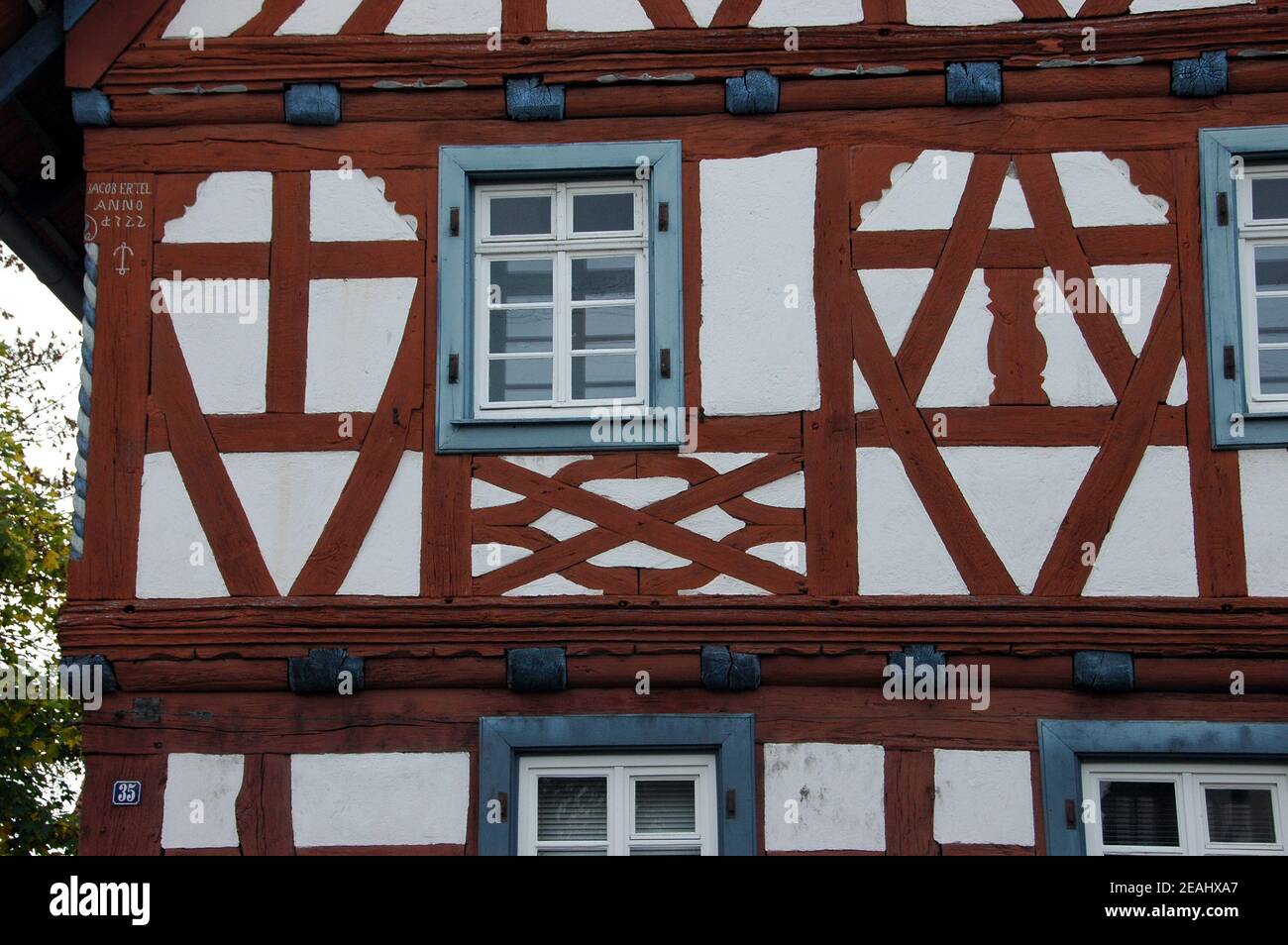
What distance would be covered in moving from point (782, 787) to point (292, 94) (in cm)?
425

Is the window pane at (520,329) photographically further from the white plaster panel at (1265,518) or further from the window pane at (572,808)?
the white plaster panel at (1265,518)

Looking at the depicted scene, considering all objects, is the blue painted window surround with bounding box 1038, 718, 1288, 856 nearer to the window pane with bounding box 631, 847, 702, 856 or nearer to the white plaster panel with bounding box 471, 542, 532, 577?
the window pane with bounding box 631, 847, 702, 856

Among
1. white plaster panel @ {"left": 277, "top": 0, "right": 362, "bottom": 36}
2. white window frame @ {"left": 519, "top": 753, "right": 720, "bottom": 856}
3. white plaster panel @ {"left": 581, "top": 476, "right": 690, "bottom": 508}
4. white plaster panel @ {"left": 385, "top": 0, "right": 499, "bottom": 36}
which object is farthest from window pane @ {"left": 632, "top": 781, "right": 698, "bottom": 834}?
white plaster panel @ {"left": 277, "top": 0, "right": 362, "bottom": 36}

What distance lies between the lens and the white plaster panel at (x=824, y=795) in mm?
8273

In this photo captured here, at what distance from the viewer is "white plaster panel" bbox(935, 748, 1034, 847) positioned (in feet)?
27.0

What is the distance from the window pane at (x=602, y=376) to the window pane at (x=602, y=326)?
0.24ft

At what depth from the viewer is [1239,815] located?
8.29 metres

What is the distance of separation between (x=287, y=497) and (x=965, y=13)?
4.17 m

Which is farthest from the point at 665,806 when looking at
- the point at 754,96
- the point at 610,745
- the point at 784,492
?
the point at 754,96

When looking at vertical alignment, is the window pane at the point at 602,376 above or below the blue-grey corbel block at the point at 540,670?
above

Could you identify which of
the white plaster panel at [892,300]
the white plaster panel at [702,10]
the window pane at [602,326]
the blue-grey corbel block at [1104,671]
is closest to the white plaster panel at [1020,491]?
the blue-grey corbel block at [1104,671]

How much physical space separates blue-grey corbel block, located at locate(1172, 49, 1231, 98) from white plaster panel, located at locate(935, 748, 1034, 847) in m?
3.38

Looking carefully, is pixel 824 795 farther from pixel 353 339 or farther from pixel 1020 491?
pixel 353 339

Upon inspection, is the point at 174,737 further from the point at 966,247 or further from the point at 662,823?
the point at 966,247
